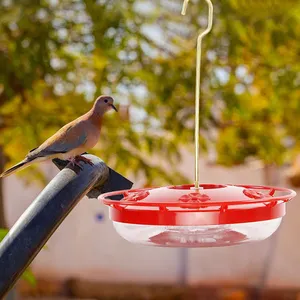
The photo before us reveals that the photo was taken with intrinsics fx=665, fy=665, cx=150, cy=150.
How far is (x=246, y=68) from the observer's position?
145 inches

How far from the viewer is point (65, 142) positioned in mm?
1086

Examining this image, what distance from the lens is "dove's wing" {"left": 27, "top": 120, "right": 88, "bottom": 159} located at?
3.53 feet

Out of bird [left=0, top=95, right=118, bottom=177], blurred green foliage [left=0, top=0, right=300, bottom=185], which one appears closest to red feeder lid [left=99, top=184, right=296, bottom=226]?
bird [left=0, top=95, right=118, bottom=177]

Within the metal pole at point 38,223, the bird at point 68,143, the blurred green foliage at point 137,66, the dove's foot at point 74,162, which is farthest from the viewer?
the blurred green foliage at point 137,66

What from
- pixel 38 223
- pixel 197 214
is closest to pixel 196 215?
pixel 197 214

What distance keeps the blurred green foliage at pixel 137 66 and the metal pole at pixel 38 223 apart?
179 cm

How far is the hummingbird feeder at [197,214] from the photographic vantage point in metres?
0.79

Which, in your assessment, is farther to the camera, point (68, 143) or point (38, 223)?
point (68, 143)

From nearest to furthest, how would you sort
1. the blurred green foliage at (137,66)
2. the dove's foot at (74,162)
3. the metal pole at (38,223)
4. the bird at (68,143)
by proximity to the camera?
1. the metal pole at (38,223)
2. the dove's foot at (74,162)
3. the bird at (68,143)
4. the blurred green foliage at (137,66)

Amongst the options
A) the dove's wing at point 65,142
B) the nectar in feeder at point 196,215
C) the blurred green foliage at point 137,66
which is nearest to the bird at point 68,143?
the dove's wing at point 65,142

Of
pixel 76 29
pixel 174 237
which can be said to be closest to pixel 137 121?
pixel 76 29

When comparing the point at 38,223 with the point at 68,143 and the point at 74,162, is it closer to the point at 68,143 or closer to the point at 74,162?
the point at 74,162

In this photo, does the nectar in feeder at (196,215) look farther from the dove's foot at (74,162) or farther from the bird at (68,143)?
the bird at (68,143)

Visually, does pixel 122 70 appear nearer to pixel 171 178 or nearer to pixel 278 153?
pixel 171 178
